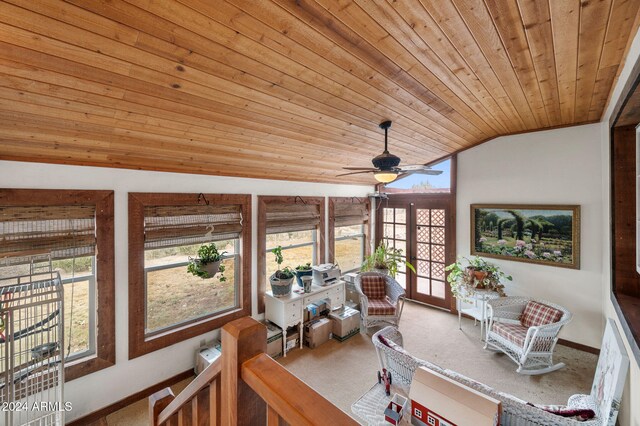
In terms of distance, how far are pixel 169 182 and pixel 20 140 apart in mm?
1195

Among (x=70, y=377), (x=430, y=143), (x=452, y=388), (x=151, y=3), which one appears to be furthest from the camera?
(x=430, y=143)

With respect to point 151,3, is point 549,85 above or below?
above

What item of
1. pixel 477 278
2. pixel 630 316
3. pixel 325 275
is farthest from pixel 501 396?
pixel 325 275

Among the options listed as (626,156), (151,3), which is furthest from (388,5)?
(626,156)

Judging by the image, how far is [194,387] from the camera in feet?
3.15

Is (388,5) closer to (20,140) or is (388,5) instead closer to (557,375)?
(20,140)

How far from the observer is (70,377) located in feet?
8.14

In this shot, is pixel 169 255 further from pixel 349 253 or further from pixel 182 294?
pixel 349 253

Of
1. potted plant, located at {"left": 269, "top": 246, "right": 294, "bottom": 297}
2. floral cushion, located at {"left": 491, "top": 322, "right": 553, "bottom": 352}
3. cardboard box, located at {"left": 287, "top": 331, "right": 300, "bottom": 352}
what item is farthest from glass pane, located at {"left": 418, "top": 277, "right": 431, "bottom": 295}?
potted plant, located at {"left": 269, "top": 246, "right": 294, "bottom": 297}

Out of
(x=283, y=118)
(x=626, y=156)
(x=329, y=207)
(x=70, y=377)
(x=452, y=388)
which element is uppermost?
(x=283, y=118)

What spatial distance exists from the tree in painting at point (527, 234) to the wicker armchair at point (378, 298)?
1.61 meters

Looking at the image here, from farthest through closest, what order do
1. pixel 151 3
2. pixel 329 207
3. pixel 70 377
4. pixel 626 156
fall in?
pixel 329 207 < pixel 626 156 < pixel 70 377 < pixel 151 3

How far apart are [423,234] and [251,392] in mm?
5056

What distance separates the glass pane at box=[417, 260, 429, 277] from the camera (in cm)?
530
